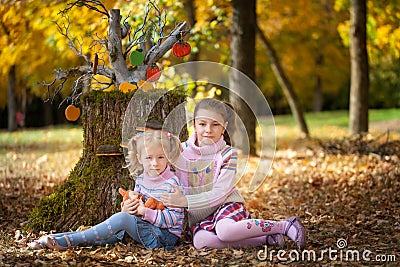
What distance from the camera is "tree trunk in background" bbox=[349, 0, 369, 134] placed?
11195mm

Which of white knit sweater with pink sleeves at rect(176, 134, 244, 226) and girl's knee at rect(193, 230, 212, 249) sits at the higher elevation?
white knit sweater with pink sleeves at rect(176, 134, 244, 226)

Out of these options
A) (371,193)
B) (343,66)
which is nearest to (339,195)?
(371,193)

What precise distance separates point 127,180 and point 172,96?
29.0 inches

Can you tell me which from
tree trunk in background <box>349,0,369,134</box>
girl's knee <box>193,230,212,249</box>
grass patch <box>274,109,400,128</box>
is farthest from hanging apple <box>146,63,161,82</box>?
grass patch <box>274,109,400,128</box>

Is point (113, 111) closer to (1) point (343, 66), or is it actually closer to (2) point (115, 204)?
(2) point (115, 204)

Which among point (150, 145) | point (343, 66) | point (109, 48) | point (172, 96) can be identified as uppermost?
point (343, 66)

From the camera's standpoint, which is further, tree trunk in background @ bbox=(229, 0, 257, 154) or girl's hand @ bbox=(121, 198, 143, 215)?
tree trunk in background @ bbox=(229, 0, 257, 154)

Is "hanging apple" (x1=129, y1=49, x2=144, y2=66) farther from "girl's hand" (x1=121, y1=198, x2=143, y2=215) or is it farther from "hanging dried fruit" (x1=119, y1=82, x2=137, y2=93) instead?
"girl's hand" (x1=121, y1=198, x2=143, y2=215)

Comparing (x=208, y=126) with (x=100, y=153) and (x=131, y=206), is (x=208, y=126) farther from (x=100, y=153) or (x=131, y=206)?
(x=100, y=153)

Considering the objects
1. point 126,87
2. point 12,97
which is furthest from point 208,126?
point 12,97

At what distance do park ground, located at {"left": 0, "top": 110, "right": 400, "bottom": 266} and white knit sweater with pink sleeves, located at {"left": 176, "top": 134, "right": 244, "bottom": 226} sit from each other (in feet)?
1.09

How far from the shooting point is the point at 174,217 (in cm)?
445

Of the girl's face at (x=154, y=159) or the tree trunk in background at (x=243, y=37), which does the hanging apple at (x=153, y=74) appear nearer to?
the girl's face at (x=154, y=159)

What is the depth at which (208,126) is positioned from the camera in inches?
175
